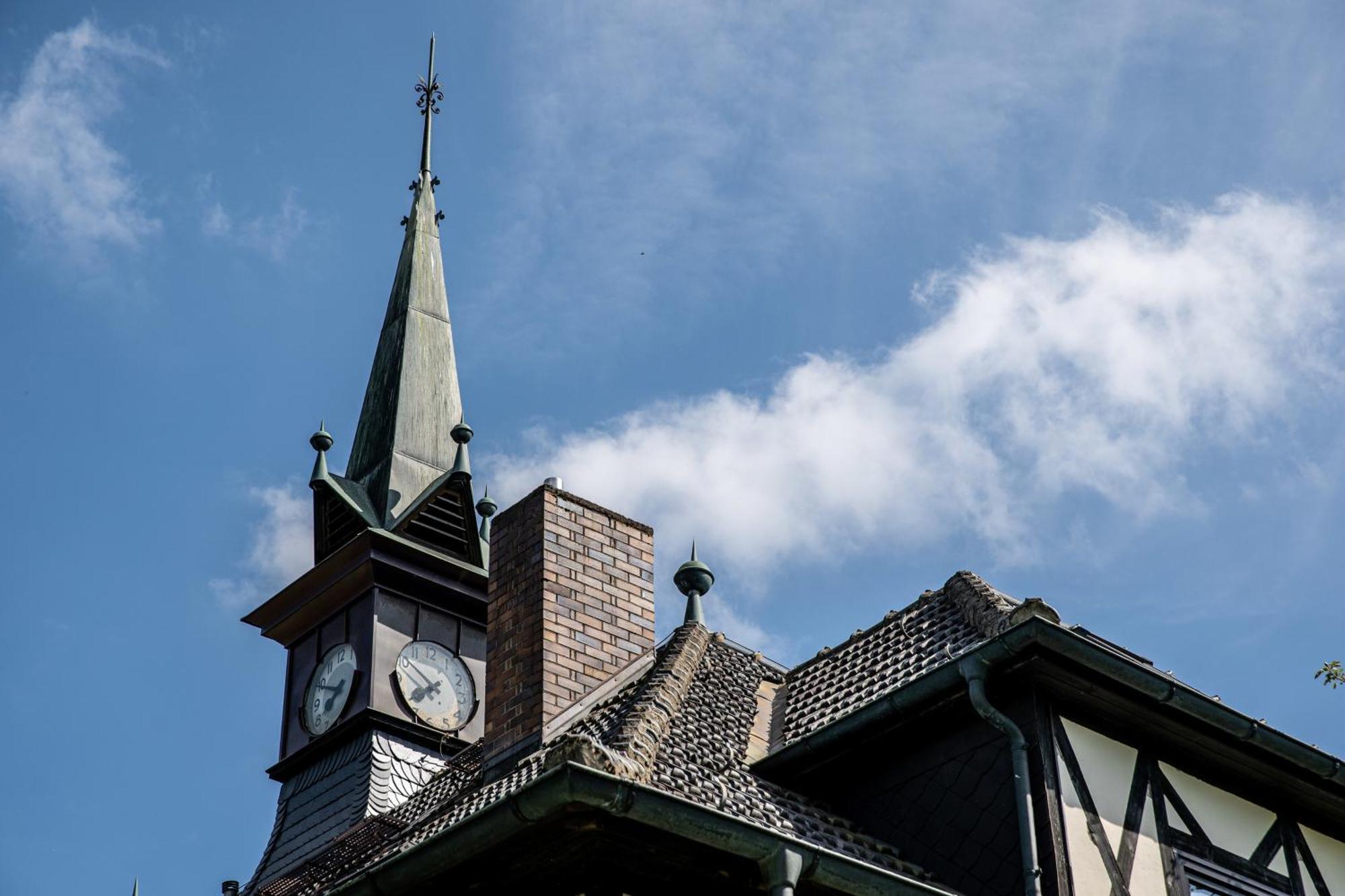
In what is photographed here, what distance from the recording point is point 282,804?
93.7 ft

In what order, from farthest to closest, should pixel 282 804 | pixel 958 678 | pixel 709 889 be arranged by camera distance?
pixel 282 804 → pixel 958 678 → pixel 709 889

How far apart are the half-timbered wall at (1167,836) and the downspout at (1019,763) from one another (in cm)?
25

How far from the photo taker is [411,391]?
34.2 m

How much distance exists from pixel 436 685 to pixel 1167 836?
17.1 metres

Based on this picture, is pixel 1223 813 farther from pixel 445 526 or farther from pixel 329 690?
pixel 445 526

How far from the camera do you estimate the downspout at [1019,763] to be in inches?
453

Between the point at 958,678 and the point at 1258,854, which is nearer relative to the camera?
the point at 958,678

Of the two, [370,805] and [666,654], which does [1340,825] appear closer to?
[666,654]

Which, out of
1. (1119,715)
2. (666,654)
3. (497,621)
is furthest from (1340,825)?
(497,621)

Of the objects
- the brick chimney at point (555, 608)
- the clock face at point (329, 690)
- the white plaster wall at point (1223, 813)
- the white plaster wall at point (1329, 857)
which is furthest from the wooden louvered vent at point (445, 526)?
the white plaster wall at point (1223, 813)

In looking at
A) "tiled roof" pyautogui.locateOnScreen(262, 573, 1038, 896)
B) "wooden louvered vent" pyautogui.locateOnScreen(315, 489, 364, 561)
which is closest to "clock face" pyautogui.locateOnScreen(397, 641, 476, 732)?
"wooden louvered vent" pyautogui.locateOnScreen(315, 489, 364, 561)

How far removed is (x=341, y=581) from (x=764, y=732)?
16.6 m

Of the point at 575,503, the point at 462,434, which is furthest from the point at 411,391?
the point at 575,503

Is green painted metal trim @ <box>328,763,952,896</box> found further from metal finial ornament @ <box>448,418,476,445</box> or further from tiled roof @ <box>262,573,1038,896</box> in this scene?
metal finial ornament @ <box>448,418,476,445</box>
